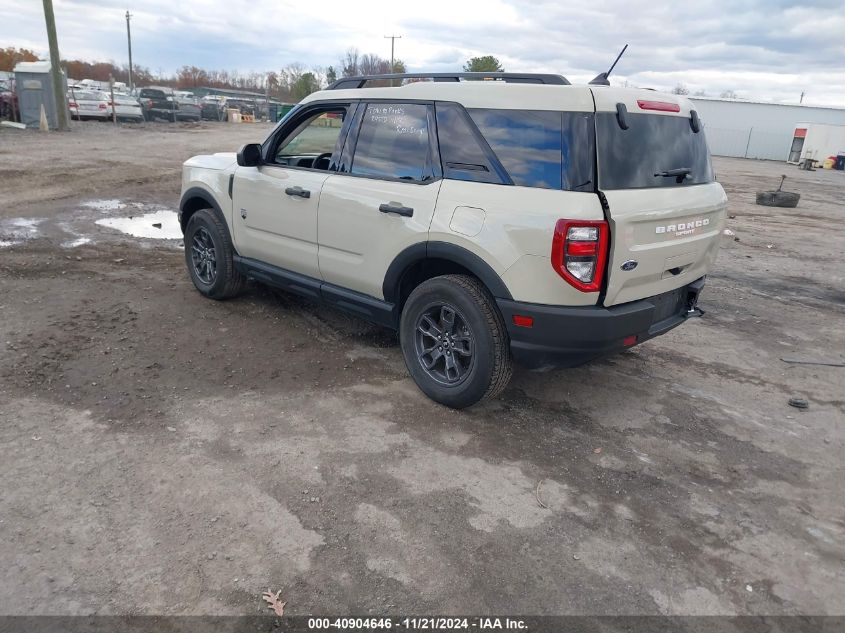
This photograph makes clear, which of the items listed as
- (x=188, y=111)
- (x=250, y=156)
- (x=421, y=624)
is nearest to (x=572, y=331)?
(x=421, y=624)

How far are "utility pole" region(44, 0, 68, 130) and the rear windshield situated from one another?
23571 millimetres

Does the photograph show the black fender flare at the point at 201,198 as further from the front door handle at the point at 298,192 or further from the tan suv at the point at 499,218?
the front door handle at the point at 298,192

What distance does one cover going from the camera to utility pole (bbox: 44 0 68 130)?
69.5 ft

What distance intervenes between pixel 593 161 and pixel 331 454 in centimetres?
216

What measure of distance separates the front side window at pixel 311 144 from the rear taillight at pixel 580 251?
2.23m

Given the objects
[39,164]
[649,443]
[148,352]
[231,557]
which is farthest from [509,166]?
[39,164]

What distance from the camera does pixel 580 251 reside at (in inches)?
127

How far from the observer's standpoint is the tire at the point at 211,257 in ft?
18.0

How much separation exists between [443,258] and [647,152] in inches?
52.8

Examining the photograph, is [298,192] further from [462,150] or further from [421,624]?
[421,624]

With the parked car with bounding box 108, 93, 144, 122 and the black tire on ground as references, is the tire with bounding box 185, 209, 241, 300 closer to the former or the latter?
the black tire on ground

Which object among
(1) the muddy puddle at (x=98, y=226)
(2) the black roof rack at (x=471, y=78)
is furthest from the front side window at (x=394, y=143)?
(1) the muddy puddle at (x=98, y=226)

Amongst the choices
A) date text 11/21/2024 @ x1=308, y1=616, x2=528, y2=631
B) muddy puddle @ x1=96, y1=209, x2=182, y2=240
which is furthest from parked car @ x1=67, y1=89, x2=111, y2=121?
date text 11/21/2024 @ x1=308, y1=616, x2=528, y2=631

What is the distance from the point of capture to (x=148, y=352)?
15.1 feet
